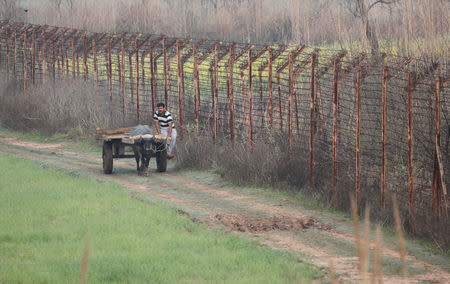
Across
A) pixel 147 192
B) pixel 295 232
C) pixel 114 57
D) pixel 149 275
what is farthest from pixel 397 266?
pixel 114 57

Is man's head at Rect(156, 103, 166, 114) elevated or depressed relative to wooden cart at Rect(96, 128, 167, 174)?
elevated

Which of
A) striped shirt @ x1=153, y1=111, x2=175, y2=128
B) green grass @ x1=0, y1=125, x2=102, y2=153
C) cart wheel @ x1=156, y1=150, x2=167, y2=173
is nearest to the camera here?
cart wheel @ x1=156, y1=150, x2=167, y2=173

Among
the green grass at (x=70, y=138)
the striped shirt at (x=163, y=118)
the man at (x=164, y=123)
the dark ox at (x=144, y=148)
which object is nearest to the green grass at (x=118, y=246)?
the dark ox at (x=144, y=148)

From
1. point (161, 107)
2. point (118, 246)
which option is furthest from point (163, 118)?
point (118, 246)

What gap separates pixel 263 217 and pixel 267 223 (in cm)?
53

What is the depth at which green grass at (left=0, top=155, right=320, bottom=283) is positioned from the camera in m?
6.93

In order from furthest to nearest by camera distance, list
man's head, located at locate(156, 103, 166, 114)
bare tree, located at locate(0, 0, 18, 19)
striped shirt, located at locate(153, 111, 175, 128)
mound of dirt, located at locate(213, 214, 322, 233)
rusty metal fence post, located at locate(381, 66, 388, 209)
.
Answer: bare tree, located at locate(0, 0, 18, 19) < striped shirt, located at locate(153, 111, 175, 128) < man's head, located at locate(156, 103, 166, 114) < rusty metal fence post, located at locate(381, 66, 388, 209) < mound of dirt, located at locate(213, 214, 322, 233)

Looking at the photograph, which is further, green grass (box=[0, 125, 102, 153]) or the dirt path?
green grass (box=[0, 125, 102, 153])

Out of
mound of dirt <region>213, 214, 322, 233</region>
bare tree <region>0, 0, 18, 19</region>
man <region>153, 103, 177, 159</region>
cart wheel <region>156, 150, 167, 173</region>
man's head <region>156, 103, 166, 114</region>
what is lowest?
mound of dirt <region>213, 214, 322, 233</region>

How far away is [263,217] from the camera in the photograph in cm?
1055

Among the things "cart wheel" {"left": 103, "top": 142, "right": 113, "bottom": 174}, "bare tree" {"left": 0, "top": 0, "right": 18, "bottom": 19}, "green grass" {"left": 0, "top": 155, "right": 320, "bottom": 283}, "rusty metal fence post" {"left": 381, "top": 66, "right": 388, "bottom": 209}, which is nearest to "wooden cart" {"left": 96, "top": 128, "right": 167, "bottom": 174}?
"cart wheel" {"left": 103, "top": 142, "right": 113, "bottom": 174}

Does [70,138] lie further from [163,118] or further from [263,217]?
[263,217]

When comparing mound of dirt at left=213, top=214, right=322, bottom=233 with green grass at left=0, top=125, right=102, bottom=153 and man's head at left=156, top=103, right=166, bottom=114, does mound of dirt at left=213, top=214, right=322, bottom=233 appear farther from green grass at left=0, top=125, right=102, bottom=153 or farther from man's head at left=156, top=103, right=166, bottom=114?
green grass at left=0, top=125, right=102, bottom=153

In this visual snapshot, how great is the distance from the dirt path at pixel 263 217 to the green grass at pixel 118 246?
1.72ft
